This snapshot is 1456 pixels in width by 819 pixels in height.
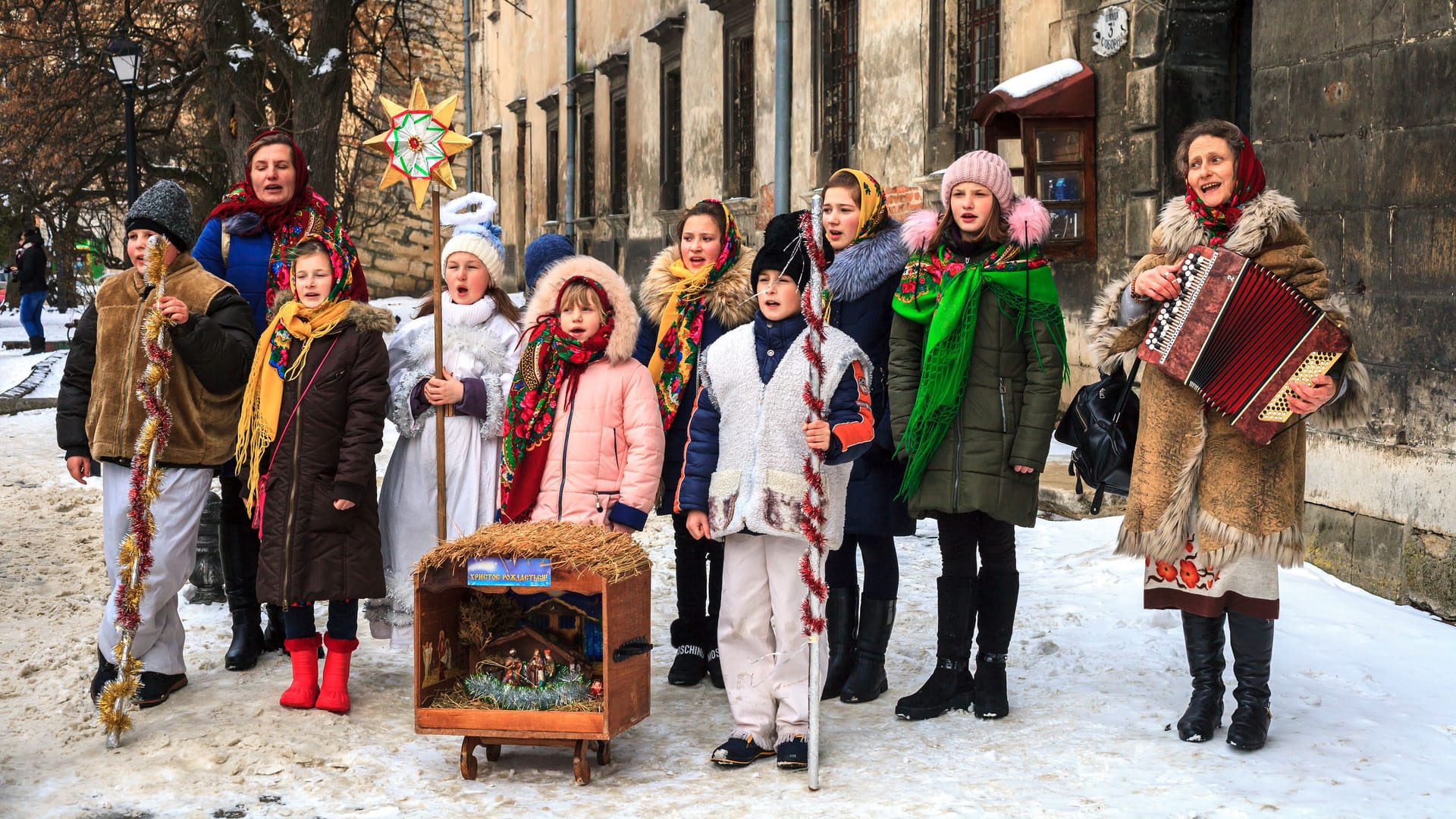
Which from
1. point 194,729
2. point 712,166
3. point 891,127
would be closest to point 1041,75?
point 891,127

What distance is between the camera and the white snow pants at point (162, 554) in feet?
17.1

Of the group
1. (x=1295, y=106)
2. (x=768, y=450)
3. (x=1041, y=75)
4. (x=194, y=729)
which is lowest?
(x=194, y=729)

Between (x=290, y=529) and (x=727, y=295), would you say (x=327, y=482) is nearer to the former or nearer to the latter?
(x=290, y=529)

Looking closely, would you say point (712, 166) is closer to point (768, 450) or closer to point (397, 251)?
point (397, 251)

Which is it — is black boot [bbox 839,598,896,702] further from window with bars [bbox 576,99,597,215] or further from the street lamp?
window with bars [bbox 576,99,597,215]

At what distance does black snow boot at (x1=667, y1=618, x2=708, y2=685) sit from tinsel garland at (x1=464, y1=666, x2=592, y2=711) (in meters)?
1.06

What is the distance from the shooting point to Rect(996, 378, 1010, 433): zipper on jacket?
496 centimetres

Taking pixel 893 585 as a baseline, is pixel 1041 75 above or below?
above

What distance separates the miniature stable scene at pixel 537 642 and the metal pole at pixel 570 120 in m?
19.5

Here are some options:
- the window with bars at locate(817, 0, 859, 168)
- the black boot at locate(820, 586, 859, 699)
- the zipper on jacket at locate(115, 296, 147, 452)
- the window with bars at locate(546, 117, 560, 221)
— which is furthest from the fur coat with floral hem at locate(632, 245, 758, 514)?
the window with bars at locate(546, 117, 560, 221)

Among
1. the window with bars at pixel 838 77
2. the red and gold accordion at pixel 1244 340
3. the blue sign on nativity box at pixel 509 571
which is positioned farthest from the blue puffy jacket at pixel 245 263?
the window with bars at pixel 838 77

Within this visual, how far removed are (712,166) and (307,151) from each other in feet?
24.2

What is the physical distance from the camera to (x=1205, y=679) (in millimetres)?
4777

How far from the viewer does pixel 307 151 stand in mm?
11914
